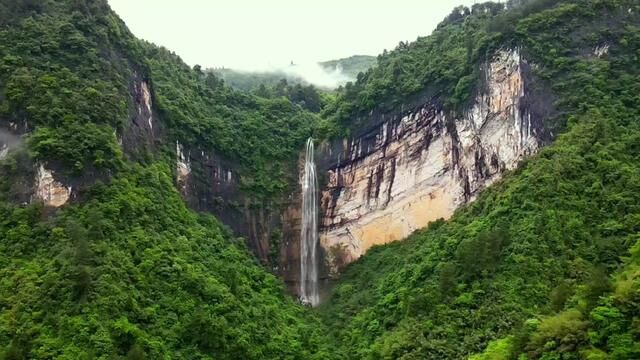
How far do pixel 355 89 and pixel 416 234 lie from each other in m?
13.1

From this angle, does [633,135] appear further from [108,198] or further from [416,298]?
[108,198]

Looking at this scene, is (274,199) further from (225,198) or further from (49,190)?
(49,190)

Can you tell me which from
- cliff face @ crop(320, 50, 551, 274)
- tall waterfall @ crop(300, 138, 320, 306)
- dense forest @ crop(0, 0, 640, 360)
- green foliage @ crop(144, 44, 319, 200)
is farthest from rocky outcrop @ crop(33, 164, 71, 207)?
cliff face @ crop(320, 50, 551, 274)

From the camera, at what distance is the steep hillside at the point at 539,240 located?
22.5 meters

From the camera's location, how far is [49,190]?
32688 mm

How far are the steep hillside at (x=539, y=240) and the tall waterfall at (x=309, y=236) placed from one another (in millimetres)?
2036

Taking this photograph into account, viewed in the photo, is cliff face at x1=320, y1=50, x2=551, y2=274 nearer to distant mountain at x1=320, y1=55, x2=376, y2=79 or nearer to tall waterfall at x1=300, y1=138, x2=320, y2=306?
tall waterfall at x1=300, y1=138, x2=320, y2=306

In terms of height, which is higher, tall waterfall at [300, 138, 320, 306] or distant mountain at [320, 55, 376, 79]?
distant mountain at [320, 55, 376, 79]

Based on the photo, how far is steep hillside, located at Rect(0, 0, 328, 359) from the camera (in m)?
27.9

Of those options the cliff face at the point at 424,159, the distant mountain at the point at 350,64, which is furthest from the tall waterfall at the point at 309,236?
the distant mountain at the point at 350,64

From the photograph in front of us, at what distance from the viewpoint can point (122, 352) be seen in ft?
88.0

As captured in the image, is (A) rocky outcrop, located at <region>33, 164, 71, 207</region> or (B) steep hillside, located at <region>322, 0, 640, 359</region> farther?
(A) rocky outcrop, located at <region>33, 164, 71, 207</region>

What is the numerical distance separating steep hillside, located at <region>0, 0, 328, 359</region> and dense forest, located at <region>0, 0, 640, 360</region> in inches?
3.4

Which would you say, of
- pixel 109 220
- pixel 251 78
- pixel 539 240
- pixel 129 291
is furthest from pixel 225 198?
pixel 251 78
